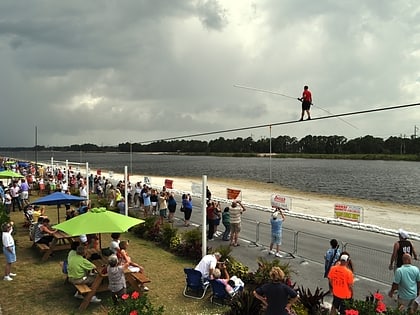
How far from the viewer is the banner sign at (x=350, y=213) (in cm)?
2002

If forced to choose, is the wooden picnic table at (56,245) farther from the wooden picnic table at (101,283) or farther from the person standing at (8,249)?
the wooden picnic table at (101,283)

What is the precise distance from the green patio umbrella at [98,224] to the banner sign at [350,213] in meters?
13.3

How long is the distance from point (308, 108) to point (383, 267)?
569 centimetres

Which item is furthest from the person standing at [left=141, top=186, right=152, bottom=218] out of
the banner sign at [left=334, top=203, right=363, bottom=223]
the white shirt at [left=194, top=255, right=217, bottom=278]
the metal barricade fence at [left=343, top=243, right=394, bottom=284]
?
the white shirt at [left=194, top=255, right=217, bottom=278]

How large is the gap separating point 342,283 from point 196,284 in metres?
3.60

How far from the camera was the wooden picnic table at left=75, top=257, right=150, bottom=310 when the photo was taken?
9.03 metres

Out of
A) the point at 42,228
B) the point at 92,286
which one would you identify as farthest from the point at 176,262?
the point at 42,228

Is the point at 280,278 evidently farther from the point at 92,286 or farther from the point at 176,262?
the point at 176,262

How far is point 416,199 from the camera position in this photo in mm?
48094

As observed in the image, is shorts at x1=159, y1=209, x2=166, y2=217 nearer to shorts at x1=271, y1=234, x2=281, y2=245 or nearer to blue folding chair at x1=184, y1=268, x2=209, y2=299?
shorts at x1=271, y1=234, x2=281, y2=245

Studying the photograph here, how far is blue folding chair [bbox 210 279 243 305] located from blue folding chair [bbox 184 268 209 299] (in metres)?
0.43

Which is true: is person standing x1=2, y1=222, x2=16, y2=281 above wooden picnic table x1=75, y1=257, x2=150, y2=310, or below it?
above

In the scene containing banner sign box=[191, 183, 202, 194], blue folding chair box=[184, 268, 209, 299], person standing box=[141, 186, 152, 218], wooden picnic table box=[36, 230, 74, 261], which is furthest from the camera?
banner sign box=[191, 183, 202, 194]

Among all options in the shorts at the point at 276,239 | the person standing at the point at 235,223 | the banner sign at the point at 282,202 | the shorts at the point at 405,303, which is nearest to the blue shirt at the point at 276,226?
the shorts at the point at 276,239
